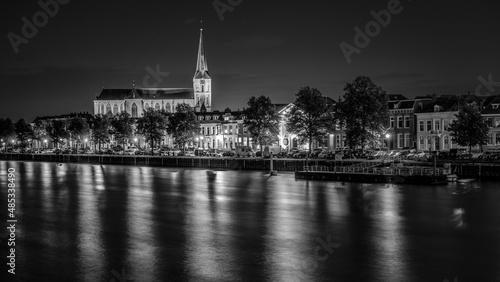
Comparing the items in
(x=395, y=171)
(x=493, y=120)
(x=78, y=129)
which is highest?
(x=78, y=129)

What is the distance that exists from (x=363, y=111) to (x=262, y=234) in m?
52.0

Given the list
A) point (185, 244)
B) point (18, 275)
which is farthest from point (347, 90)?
point (18, 275)

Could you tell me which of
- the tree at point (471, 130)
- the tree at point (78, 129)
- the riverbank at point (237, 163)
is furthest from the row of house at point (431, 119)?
the tree at point (78, 129)

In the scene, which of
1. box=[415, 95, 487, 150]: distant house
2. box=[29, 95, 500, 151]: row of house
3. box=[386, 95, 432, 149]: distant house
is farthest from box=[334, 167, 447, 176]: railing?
box=[386, 95, 432, 149]: distant house

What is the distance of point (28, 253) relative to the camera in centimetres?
2859

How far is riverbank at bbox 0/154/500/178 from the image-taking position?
63.6m

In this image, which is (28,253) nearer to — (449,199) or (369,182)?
(449,199)

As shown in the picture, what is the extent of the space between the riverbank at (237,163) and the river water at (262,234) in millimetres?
6916

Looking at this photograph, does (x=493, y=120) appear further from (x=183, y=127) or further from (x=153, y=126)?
(x=153, y=126)

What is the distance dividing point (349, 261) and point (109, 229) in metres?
16.1

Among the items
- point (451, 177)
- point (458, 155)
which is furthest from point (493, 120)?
point (451, 177)

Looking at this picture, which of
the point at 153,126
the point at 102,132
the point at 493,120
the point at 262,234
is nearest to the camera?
the point at 262,234

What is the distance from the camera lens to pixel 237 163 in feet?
296

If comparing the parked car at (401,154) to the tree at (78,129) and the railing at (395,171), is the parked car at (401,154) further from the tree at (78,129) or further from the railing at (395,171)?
the tree at (78,129)
